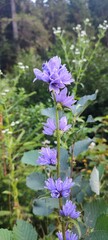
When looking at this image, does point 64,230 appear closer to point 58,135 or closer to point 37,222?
point 58,135

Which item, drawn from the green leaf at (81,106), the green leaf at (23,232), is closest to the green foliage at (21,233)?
the green leaf at (23,232)

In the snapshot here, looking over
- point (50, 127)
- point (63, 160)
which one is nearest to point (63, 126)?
point (50, 127)

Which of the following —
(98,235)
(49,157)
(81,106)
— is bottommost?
(98,235)

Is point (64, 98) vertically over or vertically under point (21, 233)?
over

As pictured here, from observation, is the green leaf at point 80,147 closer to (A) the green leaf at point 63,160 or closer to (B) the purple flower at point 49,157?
(A) the green leaf at point 63,160

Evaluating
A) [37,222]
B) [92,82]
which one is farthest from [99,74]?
[37,222]

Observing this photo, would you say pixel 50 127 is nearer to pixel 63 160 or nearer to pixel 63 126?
pixel 63 126

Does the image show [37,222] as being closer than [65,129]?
No
